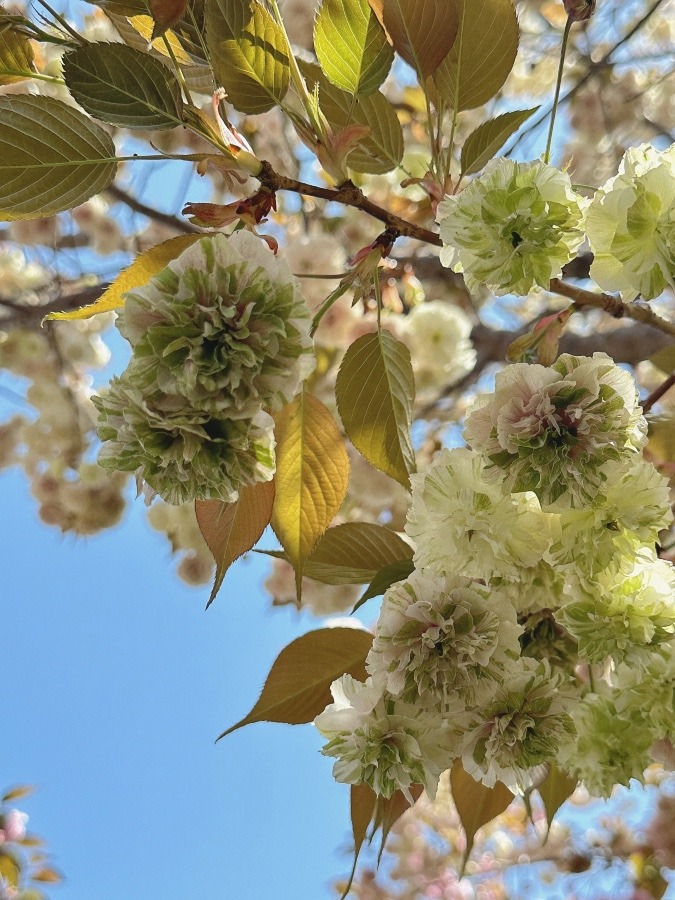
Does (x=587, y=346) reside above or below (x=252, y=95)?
above

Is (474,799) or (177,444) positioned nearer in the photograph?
(177,444)

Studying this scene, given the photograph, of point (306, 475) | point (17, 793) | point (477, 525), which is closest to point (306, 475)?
point (306, 475)

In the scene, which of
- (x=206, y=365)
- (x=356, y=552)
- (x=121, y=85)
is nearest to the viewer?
(x=206, y=365)

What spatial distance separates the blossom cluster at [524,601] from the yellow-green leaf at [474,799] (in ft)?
0.30

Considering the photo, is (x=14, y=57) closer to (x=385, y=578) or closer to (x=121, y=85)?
(x=121, y=85)

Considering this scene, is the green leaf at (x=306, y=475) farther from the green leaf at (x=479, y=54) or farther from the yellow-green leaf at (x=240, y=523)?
the green leaf at (x=479, y=54)

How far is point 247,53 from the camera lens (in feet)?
1.38

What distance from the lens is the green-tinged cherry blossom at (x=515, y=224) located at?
39 centimetres

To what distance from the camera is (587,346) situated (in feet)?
4.37

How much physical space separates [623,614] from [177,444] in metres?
0.26

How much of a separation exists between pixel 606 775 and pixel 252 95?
1.52 ft

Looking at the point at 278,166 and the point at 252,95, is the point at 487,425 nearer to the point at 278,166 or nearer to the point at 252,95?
the point at 252,95

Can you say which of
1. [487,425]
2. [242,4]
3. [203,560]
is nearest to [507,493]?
[487,425]

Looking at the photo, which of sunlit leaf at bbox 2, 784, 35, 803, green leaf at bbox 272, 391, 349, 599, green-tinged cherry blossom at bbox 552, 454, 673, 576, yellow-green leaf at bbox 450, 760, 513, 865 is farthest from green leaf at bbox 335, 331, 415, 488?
sunlit leaf at bbox 2, 784, 35, 803
